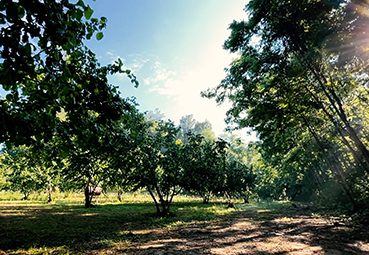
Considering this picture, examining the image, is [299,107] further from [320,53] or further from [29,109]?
[29,109]

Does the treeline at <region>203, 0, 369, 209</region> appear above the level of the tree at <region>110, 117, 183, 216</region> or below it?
above

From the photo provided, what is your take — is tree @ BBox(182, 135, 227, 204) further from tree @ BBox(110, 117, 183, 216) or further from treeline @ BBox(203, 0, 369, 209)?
treeline @ BBox(203, 0, 369, 209)

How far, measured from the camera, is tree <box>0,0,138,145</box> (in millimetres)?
2090

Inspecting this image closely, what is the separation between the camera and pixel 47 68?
2.42 m

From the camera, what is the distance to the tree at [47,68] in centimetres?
209

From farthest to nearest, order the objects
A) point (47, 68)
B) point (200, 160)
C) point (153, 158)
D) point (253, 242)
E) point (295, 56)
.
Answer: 1. point (200, 160)
2. point (153, 158)
3. point (295, 56)
4. point (253, 242)
5. point (47, 68)

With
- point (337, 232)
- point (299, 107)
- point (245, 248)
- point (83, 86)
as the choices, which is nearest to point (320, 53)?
point (299, 107)

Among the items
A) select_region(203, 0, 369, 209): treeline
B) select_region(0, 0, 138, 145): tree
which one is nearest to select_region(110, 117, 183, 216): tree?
select_region(203, 0, 369, 209): treeline

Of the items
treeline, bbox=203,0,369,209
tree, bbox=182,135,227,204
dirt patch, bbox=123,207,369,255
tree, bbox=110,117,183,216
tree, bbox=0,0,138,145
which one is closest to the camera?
tree, bbox=0,0,138,145

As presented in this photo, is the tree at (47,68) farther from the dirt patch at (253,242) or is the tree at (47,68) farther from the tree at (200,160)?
the tree at (200,160)

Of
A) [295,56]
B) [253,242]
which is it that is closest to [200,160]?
[253,242]

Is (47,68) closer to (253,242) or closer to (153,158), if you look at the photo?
(253,242)

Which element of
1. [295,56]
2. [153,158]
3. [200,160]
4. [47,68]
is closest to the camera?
[47,68]

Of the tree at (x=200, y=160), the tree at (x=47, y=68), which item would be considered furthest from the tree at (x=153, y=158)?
the tree at (x=47, y=68)
